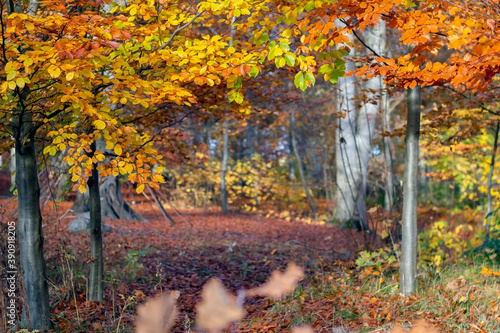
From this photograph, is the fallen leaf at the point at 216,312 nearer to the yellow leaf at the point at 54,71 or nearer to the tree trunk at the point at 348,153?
the yellow leaf at the point at 54,71

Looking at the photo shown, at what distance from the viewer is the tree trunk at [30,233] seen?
4195 mm

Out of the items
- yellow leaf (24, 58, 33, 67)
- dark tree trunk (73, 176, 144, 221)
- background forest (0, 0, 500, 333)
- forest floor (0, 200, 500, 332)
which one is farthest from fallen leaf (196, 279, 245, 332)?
dark tree trunk (73, 176, 144, 221)

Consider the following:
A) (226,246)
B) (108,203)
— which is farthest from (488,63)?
(108,203)

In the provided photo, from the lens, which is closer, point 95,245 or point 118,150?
point 118,150

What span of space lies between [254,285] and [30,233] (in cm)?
309

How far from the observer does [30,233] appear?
4203 mm

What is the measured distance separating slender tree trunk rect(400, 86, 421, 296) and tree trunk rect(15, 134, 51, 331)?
3452 mm

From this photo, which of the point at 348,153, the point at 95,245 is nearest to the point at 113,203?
the point at 348,153

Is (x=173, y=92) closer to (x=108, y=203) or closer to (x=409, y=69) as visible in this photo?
(x=409, y=69)

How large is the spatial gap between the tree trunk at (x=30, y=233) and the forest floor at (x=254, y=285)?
0.32 m

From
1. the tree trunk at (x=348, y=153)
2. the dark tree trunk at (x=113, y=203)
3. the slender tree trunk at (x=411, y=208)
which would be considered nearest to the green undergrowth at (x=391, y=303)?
the slender tree trunk at (x=411, y=208)

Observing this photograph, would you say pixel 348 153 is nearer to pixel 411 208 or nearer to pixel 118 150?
pixel 411 208

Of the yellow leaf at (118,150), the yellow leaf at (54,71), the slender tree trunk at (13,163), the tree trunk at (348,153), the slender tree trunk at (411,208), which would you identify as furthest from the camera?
the tree trunk at (348,153)

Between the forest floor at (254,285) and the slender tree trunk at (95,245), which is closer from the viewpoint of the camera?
the forest floor at (254,285)
